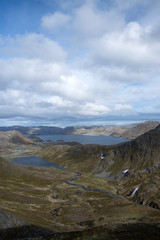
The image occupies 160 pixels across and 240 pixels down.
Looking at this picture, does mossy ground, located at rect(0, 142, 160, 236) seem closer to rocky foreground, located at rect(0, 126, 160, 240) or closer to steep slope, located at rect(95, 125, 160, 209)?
rocky foreground, located at rect(0, 126, 160, 240)

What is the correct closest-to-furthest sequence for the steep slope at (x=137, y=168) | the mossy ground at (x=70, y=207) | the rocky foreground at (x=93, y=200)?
the rocky foreground at (x=93, y=200) → the mossy ground at (x=70, y=207) → the steep slope at (x=137, y=168)

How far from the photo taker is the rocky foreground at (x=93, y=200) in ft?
162

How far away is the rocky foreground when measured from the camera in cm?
4950

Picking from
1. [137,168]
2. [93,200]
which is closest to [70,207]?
[93,200]

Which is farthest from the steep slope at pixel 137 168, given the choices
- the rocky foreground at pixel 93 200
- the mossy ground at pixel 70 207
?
the mossy ground at pixel 70 207

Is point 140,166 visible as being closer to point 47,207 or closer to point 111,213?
point 111,213

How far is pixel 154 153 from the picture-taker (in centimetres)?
17025

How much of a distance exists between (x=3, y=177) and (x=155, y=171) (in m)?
132

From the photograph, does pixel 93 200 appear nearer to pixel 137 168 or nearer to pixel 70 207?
pixel 70 207

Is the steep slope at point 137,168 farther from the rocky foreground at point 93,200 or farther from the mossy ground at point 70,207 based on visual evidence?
the mossy ground at point 70,207

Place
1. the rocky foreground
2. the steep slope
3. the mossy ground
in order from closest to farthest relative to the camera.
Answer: the rocky foreground
the mossy ground
the steep slope

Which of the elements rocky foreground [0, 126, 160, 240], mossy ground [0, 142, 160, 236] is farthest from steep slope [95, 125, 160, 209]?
mossy ground [0, 142, 160, 236]

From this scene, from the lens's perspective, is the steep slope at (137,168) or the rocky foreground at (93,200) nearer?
the rocky foreground at (93,200)

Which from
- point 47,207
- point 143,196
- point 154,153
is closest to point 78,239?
point 47,207
